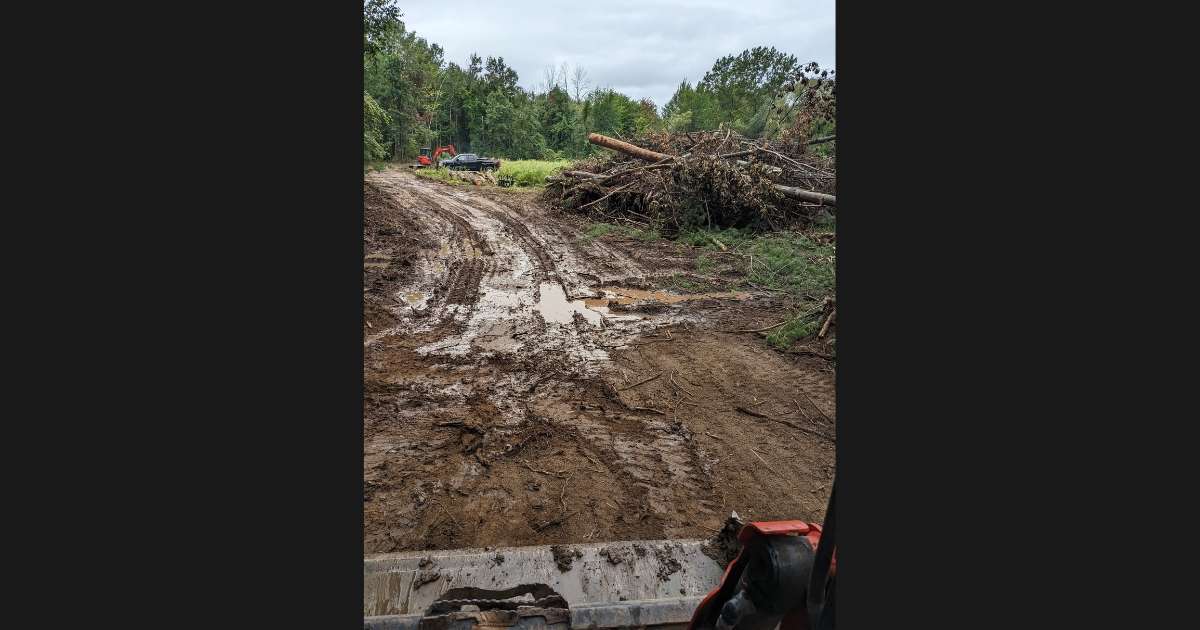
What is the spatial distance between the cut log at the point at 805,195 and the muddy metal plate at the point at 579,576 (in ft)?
41.2

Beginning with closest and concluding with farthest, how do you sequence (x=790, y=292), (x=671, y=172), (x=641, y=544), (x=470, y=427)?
(x=641, y=544) → (x=470, y=427) → (x=790, y=292) → (x=671, y=172)

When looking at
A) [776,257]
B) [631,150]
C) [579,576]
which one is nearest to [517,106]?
[631,150]

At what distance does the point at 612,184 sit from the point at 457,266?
800cm

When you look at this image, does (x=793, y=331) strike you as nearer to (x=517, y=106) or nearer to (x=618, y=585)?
(x=618, y=585)

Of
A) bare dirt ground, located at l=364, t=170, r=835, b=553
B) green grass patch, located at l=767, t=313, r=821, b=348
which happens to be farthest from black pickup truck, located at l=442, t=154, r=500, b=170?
green grass patch, located at l=767, t=313, r=821, b=348

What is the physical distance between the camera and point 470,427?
504 centimetres

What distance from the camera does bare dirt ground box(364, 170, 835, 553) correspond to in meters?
3.88

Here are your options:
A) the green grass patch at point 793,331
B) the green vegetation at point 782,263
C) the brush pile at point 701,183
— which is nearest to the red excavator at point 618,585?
the green grass patch at point 793,331

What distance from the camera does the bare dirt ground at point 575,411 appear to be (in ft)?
12.7

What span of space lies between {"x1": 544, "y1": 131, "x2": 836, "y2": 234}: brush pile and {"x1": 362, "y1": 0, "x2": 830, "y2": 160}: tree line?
17.5 metres

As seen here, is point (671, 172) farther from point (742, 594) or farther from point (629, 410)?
point (742, 594)

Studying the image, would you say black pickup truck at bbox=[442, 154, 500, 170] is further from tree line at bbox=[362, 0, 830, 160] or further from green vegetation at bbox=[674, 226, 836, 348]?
green vegetation at bbox=[674, 226, 836, 348]

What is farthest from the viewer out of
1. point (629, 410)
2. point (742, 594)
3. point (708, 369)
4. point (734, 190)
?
point (734, 190)

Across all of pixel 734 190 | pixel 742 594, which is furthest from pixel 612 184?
pixel 742 594
